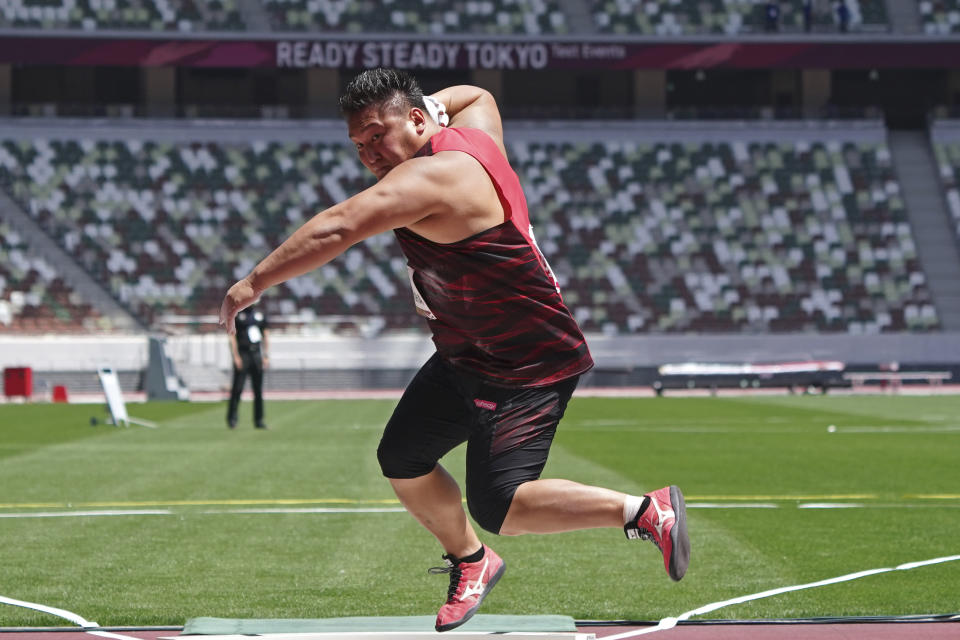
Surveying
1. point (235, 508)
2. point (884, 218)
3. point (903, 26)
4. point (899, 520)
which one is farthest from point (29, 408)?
point (903, 26)

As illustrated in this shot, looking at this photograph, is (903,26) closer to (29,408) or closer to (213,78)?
(213,78)

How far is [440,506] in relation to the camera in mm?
5469

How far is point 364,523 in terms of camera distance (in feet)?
30.7

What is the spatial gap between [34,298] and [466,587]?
112 ft

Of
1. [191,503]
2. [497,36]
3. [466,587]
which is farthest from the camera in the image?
[497,36]

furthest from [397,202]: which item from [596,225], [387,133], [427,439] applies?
[596,225]

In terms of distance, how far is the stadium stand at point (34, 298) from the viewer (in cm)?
3656

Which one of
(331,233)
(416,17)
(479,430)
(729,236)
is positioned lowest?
(729,236)

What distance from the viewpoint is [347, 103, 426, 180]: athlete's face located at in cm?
471

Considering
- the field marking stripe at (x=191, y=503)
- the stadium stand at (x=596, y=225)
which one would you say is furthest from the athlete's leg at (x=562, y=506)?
the stadium stand at (x=596, y=225)

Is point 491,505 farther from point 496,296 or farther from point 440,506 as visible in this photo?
point 496,296

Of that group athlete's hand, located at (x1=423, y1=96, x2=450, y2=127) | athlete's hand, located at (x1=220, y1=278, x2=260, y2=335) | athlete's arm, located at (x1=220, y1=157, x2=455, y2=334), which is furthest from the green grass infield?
athlete's hand, located at (x1=423, y1=96, x2=450, y2=127)

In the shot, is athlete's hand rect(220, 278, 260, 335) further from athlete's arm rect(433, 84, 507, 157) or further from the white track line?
the white track line

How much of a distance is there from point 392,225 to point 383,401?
26.8m
